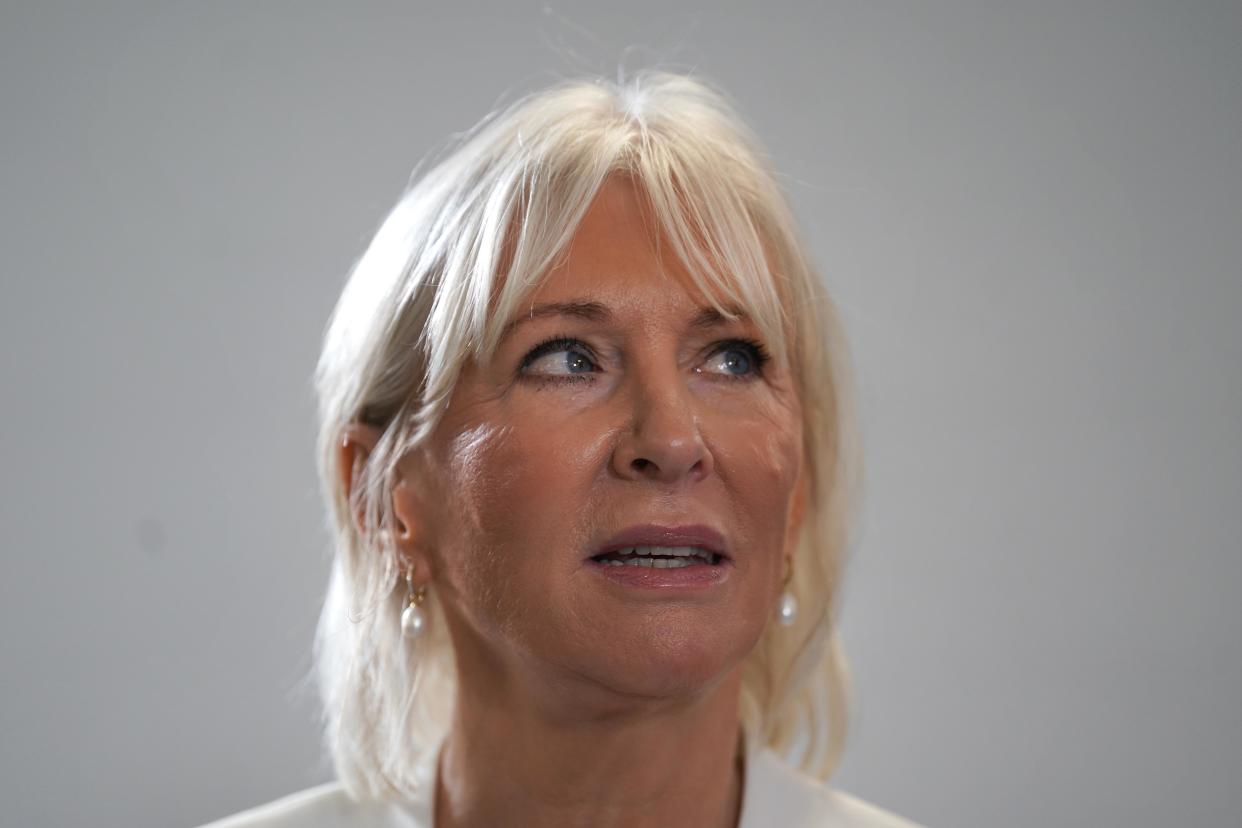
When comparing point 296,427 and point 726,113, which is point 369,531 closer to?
point 726,113

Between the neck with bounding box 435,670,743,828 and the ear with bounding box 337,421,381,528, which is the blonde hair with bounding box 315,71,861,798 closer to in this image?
the ear with bounding box 337,421,381,528

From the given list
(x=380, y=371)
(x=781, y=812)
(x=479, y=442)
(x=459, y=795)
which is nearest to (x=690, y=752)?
(x=781, y=812)

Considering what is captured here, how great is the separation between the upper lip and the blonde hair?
0.34 meters

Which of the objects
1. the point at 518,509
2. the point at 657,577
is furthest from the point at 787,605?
the point at 518,509

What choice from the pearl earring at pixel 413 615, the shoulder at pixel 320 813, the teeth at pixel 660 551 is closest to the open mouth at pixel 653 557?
the teeth at pixel 660 551

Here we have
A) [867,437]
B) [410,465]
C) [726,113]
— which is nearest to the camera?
[410,465]

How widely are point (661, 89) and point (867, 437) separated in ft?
3.90

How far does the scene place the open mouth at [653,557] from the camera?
218cm

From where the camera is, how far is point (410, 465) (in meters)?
2.43

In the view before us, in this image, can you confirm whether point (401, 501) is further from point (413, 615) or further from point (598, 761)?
point (598, 761)

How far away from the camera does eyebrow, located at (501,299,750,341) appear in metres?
2.23

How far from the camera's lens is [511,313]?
2252 mm

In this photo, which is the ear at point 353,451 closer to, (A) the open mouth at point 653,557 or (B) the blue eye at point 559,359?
(B) the blue eye at point 559,359

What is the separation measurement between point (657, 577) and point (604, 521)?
11cm
